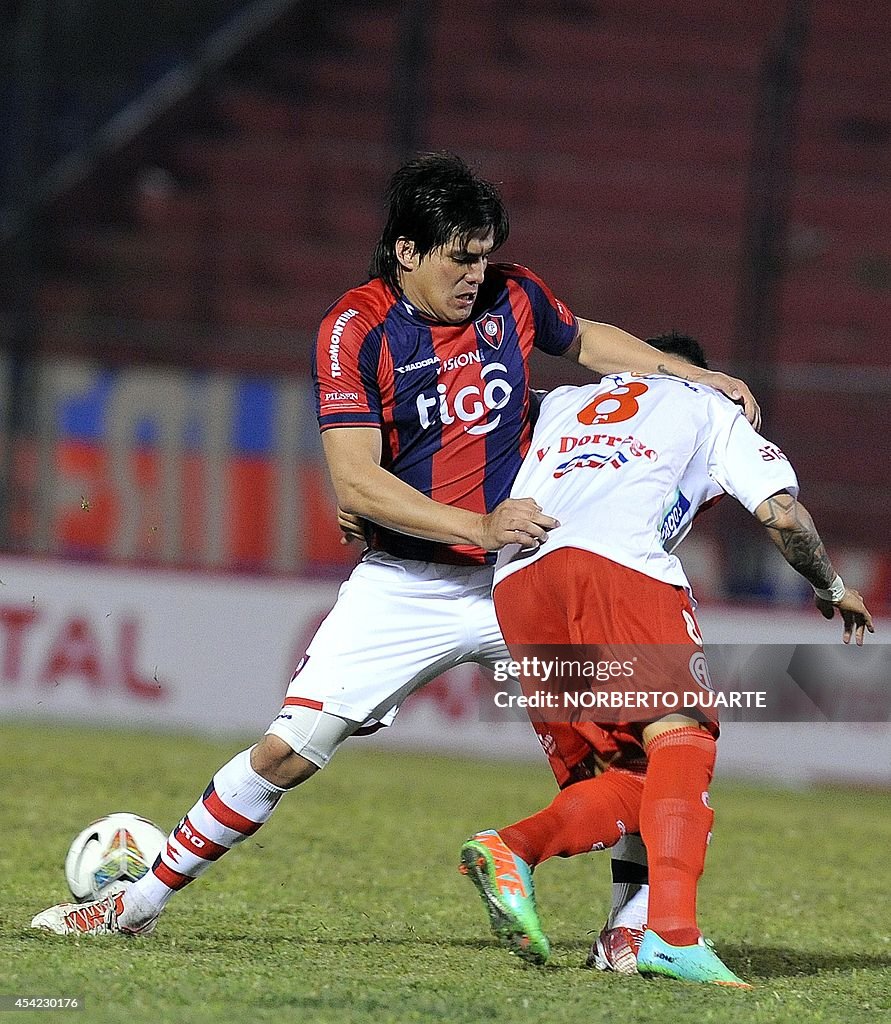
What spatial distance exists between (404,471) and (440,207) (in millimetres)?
708

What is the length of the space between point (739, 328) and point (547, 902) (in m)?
8.49

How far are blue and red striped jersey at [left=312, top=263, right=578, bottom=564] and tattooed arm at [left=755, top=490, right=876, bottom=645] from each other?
787 millimetres

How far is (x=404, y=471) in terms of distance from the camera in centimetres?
461

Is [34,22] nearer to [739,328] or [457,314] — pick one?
[739,328]

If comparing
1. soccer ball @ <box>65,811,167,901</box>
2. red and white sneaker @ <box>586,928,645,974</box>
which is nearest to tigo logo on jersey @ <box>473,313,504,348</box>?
red and white sneaker @ <box>586,928,645,974</box>

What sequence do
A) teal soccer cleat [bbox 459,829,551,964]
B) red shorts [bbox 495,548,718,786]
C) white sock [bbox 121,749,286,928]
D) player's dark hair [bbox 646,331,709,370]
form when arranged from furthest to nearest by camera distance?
player's dark hair [bbox 646,331,709,370], white sock [bbox 121,749,286,928], red shorts [bbox 495,548,718,786], teal soccer cleat [bbox 459,829,551,964]

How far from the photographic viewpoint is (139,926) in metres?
4.46

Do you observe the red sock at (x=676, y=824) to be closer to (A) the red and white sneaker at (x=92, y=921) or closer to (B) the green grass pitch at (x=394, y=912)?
(B) the green grass pitch at (x=394, y=912)

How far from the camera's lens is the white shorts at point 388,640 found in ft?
14.4

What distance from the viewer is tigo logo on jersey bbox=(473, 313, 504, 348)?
182 inches

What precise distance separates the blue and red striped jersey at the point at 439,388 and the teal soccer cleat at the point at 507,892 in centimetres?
89

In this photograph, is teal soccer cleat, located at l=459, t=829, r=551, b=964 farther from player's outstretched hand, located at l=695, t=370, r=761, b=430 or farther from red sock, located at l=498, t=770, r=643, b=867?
player's outstretched hand, located at l=695, t=370, r=761, b=430

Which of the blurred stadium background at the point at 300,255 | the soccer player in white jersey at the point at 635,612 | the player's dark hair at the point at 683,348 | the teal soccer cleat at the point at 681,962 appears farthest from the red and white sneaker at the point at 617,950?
the blurred stadium background at the point at 300,255

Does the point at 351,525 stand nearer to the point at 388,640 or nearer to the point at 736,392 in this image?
the point at 388,640
